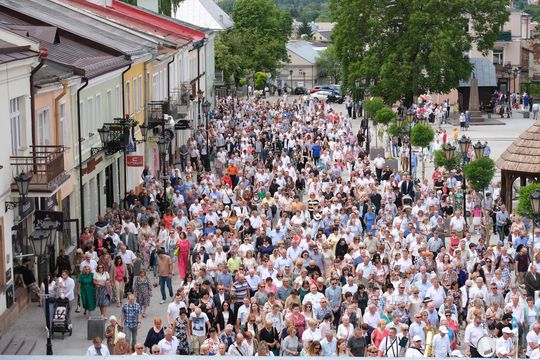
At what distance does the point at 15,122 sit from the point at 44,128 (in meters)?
2.83

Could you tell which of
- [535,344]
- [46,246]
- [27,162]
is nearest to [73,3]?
[27,162]

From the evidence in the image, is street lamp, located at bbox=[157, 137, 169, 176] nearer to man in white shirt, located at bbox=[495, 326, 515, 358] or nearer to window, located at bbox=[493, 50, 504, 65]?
man in white shirt, located at bbox=[495, 326, 515, 358]

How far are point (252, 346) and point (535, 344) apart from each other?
14.1 feet

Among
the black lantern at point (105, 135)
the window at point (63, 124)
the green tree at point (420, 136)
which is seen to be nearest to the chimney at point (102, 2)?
the green tree at point (420, 136)

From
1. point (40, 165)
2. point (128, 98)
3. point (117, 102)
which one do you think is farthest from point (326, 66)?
point (40, 165)

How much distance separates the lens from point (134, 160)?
38406mm

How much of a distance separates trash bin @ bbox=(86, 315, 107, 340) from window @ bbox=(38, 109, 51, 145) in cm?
610

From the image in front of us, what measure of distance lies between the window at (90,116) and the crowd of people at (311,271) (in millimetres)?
2363

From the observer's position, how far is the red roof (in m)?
48.8

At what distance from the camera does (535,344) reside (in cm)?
1909

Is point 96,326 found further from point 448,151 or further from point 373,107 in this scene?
point 373,107

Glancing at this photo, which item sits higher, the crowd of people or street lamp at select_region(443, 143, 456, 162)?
street lamp at select_region(443, 143, 456, 162)

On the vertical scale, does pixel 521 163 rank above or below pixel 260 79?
below

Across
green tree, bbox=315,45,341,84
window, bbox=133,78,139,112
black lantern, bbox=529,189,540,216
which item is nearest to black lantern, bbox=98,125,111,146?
window, bbox=133,78,139,112
